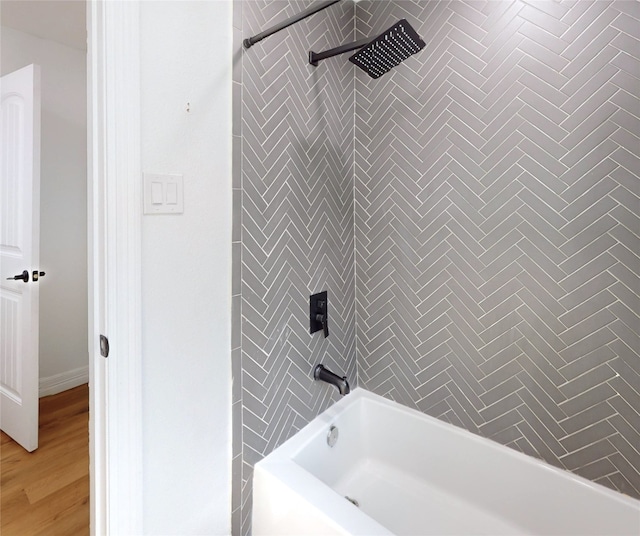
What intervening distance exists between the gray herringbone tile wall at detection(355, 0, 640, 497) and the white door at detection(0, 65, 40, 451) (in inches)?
73.6

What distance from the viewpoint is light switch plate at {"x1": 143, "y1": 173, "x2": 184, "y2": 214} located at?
0.94 meters

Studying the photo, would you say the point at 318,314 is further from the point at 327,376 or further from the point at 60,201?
the point at 60,201

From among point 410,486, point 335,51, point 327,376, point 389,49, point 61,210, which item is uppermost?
point 335,51

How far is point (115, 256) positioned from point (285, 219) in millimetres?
613

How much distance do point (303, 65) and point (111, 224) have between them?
1.00 meters

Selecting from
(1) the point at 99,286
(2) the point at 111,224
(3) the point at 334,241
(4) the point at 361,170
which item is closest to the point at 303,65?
(4) the point at 361,170

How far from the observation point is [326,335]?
1.49 metres

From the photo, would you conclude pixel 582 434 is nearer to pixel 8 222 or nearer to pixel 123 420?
pixel 123 420

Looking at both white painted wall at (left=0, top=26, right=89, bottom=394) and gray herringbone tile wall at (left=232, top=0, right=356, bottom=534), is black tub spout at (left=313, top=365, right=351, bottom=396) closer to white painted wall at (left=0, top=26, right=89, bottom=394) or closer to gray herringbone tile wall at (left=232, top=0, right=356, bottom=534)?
gray herringbone tile wall at (left=232, top=0, right=356, bottom=534)

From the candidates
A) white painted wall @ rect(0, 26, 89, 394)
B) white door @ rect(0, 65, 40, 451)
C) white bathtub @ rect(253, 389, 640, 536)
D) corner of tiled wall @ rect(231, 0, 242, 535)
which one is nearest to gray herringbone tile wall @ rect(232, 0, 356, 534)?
corner of tiled wall @ rect(231, 0, 242, 535)

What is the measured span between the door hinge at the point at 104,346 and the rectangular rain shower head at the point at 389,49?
1.11 m

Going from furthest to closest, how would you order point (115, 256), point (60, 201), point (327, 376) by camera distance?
point (60, 201), point (327, 376), point (115, 256)

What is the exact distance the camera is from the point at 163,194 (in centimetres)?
97

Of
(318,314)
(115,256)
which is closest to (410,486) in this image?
(318,314)
